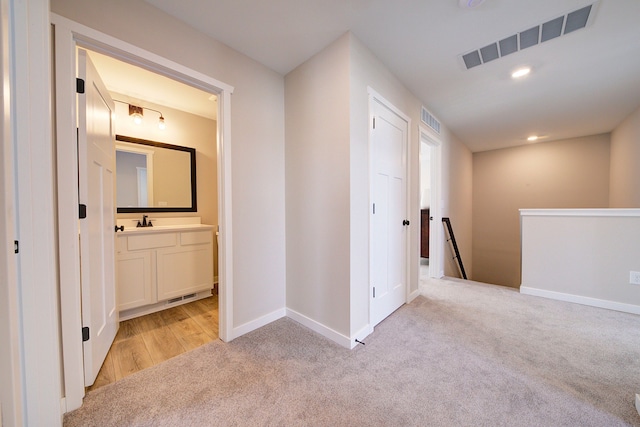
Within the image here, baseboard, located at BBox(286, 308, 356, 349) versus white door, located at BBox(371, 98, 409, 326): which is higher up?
white door, located at BBox(371, 98, 409, 326)

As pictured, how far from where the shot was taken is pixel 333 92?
6.04 feet

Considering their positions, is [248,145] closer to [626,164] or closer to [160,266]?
[160,266]

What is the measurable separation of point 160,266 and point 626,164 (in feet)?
21.1

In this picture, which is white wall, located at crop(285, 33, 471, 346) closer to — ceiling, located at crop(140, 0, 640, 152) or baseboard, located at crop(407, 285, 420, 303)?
ceiling, located at crop(140, 0, 640, 152)

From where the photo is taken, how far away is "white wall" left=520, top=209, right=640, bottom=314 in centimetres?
237

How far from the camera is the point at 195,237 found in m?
2.73

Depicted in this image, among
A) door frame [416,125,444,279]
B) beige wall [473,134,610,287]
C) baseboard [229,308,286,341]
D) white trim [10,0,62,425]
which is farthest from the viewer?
beige wall [473,134,610,287]

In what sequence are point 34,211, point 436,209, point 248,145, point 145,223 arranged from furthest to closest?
point 436,209 < point 145,223 < point 248,145 < point 34,211

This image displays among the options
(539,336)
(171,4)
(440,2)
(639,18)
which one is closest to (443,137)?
Answer: (639,18)

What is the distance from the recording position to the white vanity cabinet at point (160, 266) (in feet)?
7.29

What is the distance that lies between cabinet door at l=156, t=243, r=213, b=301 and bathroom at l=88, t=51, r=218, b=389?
6cm

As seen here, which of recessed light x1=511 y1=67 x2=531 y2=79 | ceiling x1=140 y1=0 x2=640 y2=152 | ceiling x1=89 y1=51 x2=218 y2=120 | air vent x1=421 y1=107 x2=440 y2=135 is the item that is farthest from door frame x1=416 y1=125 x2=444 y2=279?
ceiling x1=89 y1=51 x2=218 y2=120

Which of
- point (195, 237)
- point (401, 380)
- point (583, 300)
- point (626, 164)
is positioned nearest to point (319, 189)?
point (401, 380)

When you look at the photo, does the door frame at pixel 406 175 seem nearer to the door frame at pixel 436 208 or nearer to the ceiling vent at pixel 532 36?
the ceiling vent at pixel 532 36
